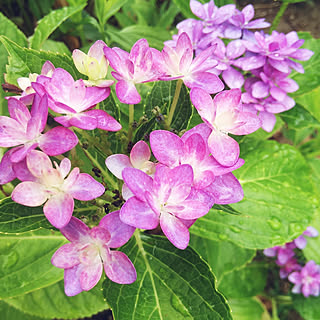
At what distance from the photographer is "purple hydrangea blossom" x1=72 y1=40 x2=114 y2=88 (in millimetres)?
604

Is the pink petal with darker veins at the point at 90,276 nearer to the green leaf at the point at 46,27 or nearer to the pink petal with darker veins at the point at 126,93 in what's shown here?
the pink petal with darker veins at the point at 126,93

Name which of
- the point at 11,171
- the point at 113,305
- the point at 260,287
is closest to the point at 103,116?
the point at 11,171

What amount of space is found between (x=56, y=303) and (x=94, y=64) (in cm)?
86

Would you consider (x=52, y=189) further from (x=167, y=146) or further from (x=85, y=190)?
(x=167, y=146)

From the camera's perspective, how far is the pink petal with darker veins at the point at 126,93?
59 cm

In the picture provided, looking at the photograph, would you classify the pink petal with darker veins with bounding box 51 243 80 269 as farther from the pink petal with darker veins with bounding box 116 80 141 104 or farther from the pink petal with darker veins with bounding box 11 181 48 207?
the pink petal with darker veins with bounding box 116 80 141 104

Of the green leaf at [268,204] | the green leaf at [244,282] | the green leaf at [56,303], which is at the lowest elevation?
the green leaf at [244,282]

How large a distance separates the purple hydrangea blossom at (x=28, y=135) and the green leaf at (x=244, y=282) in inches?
46.9

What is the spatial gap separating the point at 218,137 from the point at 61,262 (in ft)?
0.99

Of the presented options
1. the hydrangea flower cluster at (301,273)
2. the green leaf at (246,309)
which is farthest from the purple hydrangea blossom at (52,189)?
the green leaf at (246,309)

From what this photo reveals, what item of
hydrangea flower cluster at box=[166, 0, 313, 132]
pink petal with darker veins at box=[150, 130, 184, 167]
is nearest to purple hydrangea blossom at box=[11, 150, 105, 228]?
pink petal with darker veins at box=[150, 130, 184, 167]

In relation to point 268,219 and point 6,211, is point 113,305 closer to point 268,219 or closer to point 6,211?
point 6,211

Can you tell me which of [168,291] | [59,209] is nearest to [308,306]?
[168,291]

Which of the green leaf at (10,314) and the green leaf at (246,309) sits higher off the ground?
the green leaf at (10,314)
